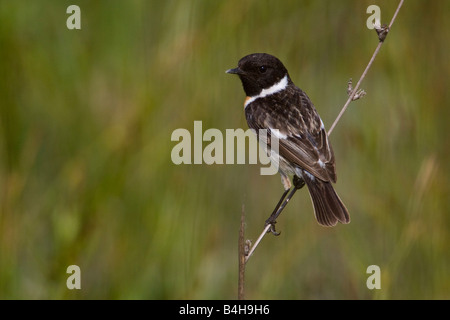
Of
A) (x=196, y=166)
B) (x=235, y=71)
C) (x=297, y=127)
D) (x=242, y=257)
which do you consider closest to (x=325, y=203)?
(x=297, y=127)

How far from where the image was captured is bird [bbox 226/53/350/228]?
454 centimetres

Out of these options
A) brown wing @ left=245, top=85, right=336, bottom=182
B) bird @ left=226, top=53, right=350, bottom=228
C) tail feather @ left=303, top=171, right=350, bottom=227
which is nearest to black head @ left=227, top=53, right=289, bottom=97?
bird @ left=226, top=53, right=350, bottom=228

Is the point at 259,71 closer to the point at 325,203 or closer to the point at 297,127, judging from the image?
the point at 297,127

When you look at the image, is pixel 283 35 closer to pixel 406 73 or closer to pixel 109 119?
pixel 406 73

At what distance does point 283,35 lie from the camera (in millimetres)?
5137

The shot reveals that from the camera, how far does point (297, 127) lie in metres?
4.71

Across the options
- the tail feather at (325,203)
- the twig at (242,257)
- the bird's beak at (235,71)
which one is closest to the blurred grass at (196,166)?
the bird's beak at (235,71)

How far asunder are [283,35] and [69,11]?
154 cm

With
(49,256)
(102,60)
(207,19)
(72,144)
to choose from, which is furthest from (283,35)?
(49,256)

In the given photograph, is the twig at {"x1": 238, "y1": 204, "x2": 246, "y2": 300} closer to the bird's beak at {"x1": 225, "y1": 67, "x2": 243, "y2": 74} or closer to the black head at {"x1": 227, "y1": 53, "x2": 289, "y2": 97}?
the bird's beak at {"x1": 225, "y1": 67, "x2": 243, "y2": 74}

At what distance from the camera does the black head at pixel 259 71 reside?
4.98 meters

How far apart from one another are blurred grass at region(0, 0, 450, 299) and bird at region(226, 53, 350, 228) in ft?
0.47

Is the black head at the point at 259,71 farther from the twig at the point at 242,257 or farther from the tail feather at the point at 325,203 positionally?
the twig at the point at 242,257
